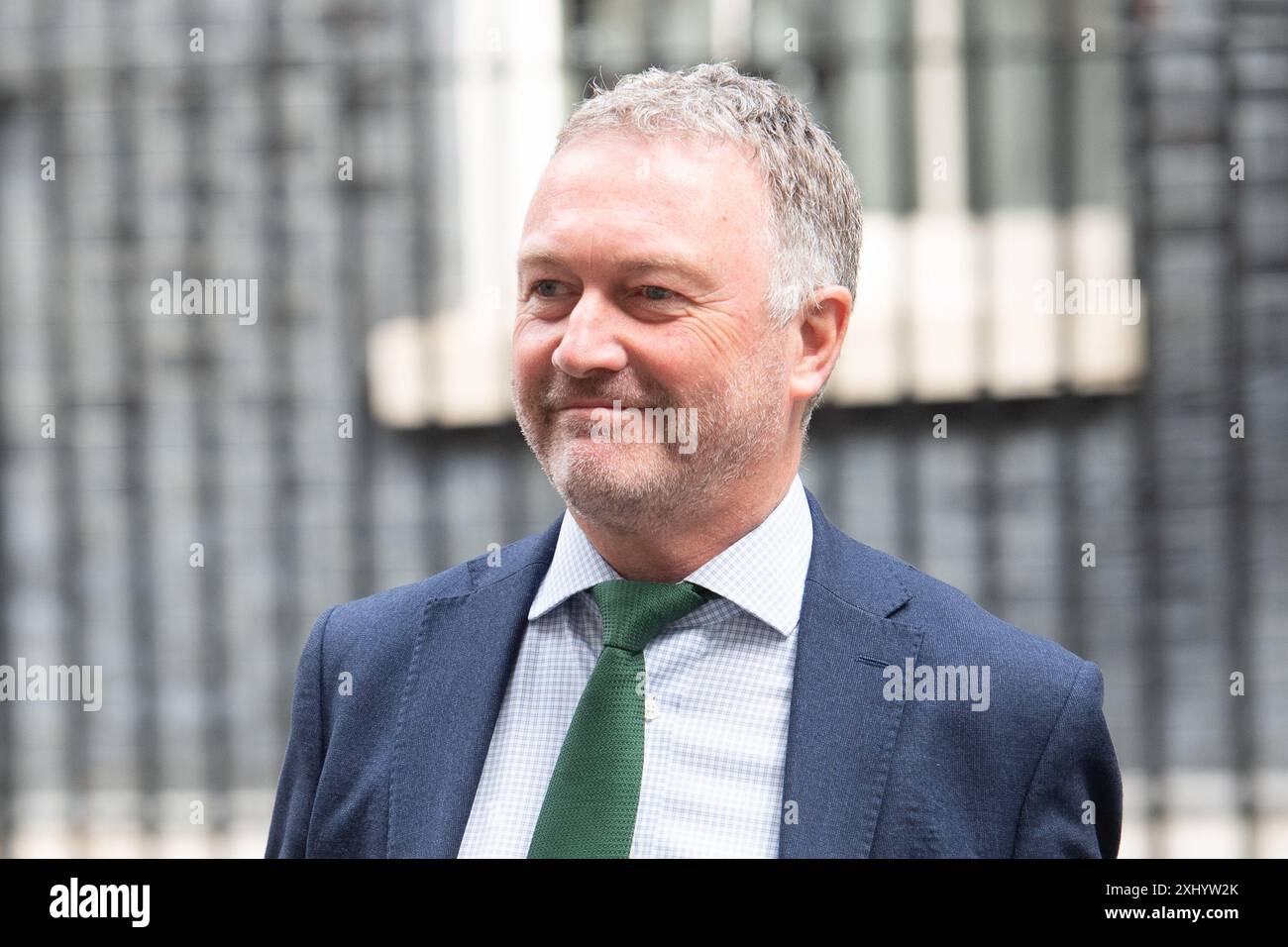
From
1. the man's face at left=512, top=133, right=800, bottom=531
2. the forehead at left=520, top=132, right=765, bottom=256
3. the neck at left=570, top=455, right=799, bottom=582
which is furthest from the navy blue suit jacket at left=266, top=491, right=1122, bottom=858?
the forehead at left=520, top=132, right=765, bottom=256

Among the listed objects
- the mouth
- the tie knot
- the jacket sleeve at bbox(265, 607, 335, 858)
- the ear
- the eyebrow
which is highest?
Answer: the eyebrow

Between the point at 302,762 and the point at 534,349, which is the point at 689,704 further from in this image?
the point at 302,762

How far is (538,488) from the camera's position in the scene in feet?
16.5

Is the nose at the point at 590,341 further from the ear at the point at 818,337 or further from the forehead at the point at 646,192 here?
the ear at the point at 818,337

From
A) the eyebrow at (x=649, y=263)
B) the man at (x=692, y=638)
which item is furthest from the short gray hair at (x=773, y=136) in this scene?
the eyebrow at (x=649, y=263)

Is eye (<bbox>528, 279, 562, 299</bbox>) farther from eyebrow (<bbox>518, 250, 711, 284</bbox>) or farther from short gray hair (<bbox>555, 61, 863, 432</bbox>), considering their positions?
short gray hair (<bbox>555, 61, 863, 432</bbox>)

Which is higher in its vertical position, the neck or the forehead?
the forehead

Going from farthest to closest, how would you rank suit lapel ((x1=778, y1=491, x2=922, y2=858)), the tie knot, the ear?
the ear < the tie knot < suit lapel ((x1=778, y1=491, x2=922, y2=858))

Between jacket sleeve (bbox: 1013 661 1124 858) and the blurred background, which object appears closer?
jacket sleeve (bbox: 1013 661 1124 858)

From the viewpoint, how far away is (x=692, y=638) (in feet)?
6.48

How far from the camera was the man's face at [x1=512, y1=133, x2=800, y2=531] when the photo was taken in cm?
186

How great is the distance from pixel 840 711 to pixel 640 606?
30 centimetres

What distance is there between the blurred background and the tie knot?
3002 mm

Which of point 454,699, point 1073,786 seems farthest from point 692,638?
point 1073,786
